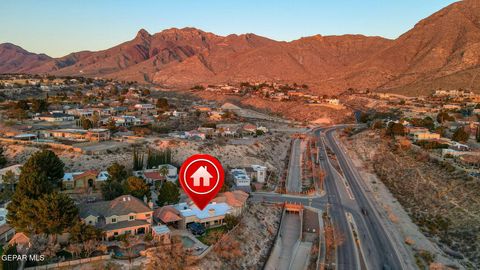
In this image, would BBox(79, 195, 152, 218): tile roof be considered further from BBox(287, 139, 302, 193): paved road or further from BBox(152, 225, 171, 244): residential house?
BBox(287, 139, 302, 193): paved road

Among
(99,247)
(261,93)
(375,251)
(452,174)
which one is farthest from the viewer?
(261,93)

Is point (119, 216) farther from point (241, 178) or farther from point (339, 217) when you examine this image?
point (339, 217)

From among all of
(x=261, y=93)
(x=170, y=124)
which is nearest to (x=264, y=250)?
(x=170, y=124)

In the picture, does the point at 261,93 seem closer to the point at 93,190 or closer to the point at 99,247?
the point at 93,190

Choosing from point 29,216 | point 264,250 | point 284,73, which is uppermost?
point 284,73

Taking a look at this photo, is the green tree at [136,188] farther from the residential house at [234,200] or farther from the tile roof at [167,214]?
the residential house at [234,200]

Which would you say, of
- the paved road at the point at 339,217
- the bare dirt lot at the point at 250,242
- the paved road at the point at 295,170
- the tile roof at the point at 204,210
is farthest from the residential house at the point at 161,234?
the paved road at the point at 295,170

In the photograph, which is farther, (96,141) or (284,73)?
(284,73)
